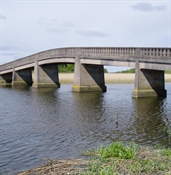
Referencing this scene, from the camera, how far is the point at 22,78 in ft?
206

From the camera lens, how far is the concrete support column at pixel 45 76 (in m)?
53.4

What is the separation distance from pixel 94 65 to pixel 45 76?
14.1 m

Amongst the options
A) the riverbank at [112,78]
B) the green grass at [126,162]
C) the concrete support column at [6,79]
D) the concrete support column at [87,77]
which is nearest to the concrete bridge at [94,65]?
the concrete support column at [87,77]

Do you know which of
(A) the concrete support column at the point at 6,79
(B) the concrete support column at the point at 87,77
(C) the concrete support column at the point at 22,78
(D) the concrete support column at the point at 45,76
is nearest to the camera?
(B) the concrete support column at the point at 87,77

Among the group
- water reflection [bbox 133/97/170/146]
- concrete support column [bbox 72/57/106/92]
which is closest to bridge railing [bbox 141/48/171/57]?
water reflection [bbox 133/97/170/146]

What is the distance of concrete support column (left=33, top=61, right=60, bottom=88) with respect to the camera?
175 ft

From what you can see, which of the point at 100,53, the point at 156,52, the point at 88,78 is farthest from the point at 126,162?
the point at 88,78

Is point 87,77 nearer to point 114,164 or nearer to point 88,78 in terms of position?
point 88,78

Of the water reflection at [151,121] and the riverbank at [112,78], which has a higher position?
the riverbank at [112,78]

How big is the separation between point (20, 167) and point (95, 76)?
31.7m

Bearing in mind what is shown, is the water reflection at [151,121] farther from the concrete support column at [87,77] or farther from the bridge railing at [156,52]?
the concrete support column at [87,77]

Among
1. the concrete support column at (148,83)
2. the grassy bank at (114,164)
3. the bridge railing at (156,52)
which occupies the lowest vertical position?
the grassy bank at (114,164)

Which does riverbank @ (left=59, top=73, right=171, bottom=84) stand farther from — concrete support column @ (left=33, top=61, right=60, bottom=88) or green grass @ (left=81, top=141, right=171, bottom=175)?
green grass @ (left=81, top=141, right=171, bottom=175)

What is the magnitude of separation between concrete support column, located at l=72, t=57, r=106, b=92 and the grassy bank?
29803 millimetres
